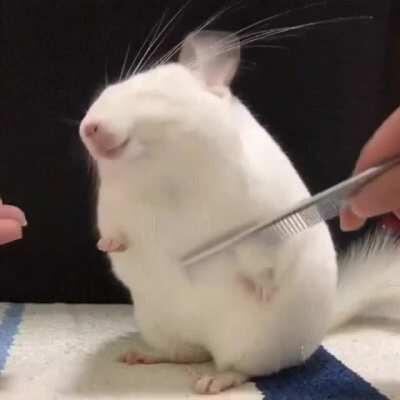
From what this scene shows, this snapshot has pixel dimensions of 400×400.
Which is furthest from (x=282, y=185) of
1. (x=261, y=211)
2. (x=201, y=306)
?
(x=201, y=306)

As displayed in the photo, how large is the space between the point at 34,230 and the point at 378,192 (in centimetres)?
70

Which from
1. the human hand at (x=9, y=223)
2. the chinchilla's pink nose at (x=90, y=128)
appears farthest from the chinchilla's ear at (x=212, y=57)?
the human hand at (x=9, y=223)

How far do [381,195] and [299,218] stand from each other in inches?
3.9

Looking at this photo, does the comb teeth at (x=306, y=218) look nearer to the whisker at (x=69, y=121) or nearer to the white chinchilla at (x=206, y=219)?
the white chinchilla at (x=206, y=219)

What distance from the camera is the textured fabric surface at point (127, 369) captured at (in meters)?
0.81

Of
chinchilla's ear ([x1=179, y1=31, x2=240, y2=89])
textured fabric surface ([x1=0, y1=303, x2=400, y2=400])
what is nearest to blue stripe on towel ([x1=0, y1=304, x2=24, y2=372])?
textured fabric surface ([x1=0, y1=303, x2=400, y2=400])

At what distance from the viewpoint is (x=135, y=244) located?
0.88m

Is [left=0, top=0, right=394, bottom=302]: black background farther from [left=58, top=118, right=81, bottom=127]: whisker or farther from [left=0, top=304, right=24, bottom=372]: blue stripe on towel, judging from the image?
[left=0, top=304, right=24, bottom=372]: blue stripe on towel

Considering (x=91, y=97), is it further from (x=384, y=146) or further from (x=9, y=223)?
(x=384, y=146)

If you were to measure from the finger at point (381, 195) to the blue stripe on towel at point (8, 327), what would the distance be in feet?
1.36

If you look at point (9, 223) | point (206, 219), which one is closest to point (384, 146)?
point (206, 219)

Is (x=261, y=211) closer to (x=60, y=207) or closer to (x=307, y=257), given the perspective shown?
(x=307, y=257)

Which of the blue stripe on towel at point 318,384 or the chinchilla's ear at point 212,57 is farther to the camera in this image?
the chinchilla's ear at point 212,57

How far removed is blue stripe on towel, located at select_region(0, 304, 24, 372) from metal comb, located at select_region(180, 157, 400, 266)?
9.4 inches
